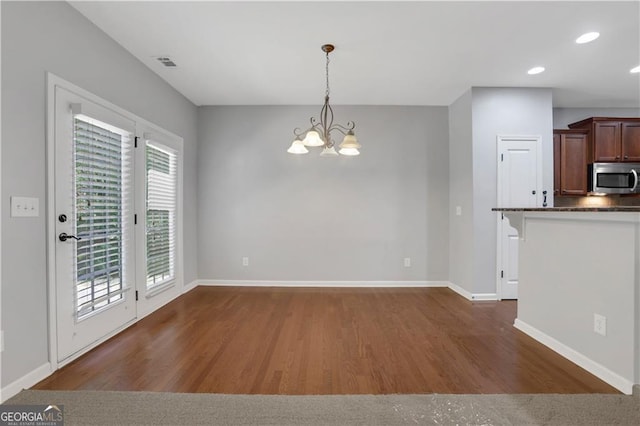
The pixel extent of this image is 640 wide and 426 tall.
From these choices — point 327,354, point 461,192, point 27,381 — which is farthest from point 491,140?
point 27,381

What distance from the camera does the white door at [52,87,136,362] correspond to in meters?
2.20

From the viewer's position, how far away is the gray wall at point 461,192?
3.94m

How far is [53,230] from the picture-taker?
212 centimetres

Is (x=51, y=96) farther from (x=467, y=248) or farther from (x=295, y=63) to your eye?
(x=467, y=248)

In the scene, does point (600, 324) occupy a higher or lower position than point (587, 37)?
lower

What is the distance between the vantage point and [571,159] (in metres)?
4.36

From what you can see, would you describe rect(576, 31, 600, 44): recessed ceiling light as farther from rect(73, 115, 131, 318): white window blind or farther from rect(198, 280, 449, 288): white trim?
rect(73, 115, 131, 318): white window blind

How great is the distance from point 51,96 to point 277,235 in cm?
302

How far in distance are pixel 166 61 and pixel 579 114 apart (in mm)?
6053

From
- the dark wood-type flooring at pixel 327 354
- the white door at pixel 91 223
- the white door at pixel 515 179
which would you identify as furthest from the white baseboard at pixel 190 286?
the white door at pixel 515 179

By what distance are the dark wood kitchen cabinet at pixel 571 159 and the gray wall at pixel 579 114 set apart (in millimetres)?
427

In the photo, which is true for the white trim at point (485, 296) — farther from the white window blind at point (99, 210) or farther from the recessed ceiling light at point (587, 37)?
the white window blind at point (99, 210)

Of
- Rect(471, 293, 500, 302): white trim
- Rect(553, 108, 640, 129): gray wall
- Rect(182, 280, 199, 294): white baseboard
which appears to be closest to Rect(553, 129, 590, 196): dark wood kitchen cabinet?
Rect(553, 108, 640, 129): gray wall

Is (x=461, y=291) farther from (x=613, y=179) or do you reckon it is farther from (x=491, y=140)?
(x=613, y=179)
